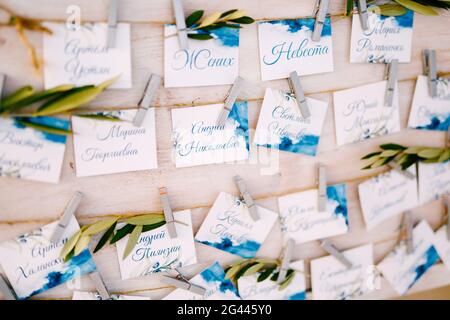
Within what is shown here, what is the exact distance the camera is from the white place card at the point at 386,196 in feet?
2.83

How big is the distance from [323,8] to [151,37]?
36cm

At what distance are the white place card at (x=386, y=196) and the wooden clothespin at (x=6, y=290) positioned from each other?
2.70 ft

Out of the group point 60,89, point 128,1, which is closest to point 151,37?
point 128,1

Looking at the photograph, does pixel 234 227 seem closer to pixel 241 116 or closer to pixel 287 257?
pixel 287 257

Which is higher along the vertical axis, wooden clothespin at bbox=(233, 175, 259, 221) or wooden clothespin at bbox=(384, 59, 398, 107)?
wooden clothespin at bbox=(384, 59, 398, 107)

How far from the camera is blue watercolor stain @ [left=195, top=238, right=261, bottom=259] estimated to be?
2.58 ft

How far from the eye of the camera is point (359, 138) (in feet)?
2.67

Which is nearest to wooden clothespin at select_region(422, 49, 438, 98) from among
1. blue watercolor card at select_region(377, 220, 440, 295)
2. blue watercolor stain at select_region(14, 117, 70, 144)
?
blue watercolor card at select_region(377, 220, 440, 295)

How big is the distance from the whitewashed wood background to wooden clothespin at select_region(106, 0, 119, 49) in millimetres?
20

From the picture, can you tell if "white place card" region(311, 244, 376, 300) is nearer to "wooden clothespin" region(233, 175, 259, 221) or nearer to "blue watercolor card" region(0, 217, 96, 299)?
"wooden clothespin" region(233, 175, 259, 221)

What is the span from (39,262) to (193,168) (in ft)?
1.21

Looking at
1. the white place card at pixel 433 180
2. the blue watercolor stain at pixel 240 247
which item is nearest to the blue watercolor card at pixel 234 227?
the blue watercolor stain at pixel 240 247

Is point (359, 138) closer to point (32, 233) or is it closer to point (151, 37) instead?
point (151, 37)

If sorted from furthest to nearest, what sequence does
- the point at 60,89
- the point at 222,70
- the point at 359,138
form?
1. the point at 359,138
2. the point at 222,70
3. the point at 60,89
